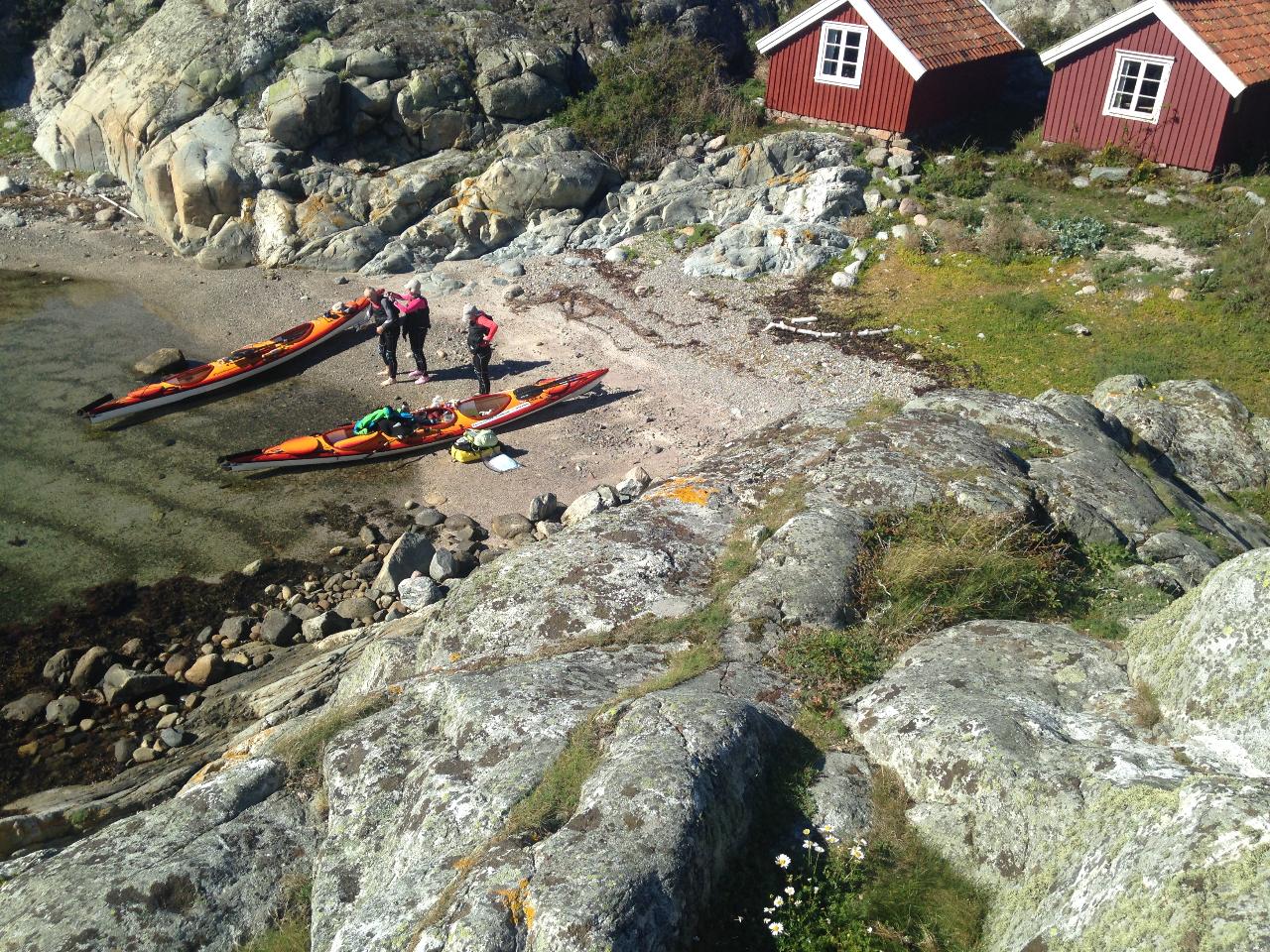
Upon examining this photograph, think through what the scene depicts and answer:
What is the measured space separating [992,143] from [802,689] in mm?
23037

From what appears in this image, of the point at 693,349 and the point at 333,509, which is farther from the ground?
the point at 693,349

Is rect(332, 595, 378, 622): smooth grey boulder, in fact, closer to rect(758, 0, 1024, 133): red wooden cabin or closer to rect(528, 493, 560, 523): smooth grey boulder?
rect(528, 493, 560, 523): smooth grey boulder

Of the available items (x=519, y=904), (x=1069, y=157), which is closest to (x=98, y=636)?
(x=519, y=904)

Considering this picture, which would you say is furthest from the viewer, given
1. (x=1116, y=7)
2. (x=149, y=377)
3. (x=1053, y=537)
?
(x=1116, y=7)

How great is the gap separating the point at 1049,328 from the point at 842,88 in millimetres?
10318

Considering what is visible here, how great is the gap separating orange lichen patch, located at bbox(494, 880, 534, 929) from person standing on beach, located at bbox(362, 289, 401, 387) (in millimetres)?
15838

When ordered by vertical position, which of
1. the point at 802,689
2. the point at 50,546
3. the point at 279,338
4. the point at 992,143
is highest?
the point at 992,143

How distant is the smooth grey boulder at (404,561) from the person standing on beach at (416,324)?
225 inches

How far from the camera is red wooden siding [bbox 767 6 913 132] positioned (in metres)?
25.5

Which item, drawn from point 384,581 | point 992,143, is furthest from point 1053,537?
point 992,143

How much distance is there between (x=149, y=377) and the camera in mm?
20625

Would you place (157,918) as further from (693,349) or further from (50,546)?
(693,349)

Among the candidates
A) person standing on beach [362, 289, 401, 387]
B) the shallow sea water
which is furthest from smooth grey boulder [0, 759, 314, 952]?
person standing on beach [362, 289, 401, 387]

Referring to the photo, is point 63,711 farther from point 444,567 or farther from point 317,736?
point 317,736
